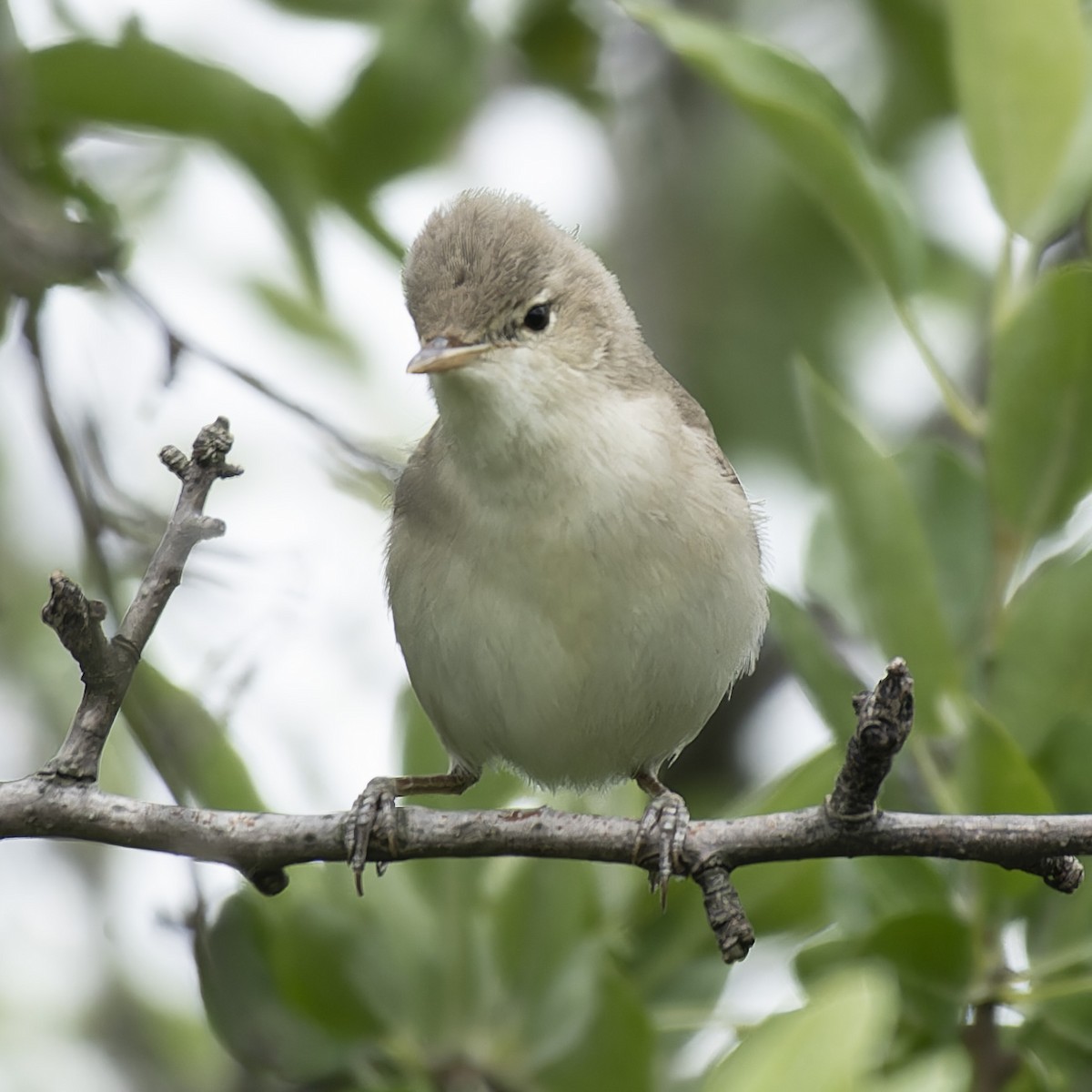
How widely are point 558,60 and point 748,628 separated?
1821 millimetres

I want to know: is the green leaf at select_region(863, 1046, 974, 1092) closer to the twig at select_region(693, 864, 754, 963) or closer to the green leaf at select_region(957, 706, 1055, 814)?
the twig at select_region(693, 864, 754, 963)

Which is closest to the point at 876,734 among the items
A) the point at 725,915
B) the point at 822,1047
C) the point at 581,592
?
the point at 725,915

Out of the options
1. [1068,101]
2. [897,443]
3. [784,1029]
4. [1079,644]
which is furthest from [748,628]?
[897,443]

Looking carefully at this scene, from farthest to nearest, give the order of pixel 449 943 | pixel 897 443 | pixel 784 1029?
1. pixel 897 443
2. pixel 449 943
3. pixel 784 1029

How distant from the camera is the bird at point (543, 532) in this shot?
10.9ft

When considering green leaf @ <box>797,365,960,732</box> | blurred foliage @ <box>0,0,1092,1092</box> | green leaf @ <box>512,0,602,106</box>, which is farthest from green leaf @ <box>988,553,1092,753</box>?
green leaf @ <box>512,0,602,106</box>

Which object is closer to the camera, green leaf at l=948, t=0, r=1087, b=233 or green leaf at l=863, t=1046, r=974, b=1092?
green leaf at l=863, t=1046, r=974, b=1092

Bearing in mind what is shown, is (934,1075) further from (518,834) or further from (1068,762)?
(1068,762)

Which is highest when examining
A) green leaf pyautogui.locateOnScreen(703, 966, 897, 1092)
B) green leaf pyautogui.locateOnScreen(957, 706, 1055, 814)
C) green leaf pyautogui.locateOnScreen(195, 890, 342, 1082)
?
green leaf pyautogui.locateOnScreen(195, 890, 342, 1082)

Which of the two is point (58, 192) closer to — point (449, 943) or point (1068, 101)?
point (449, 943)

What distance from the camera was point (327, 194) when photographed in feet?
11.9

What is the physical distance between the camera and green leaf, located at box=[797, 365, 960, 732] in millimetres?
3160

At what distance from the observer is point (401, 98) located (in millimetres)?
3590

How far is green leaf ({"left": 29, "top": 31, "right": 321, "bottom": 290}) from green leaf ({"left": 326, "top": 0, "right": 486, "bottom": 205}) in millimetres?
97
